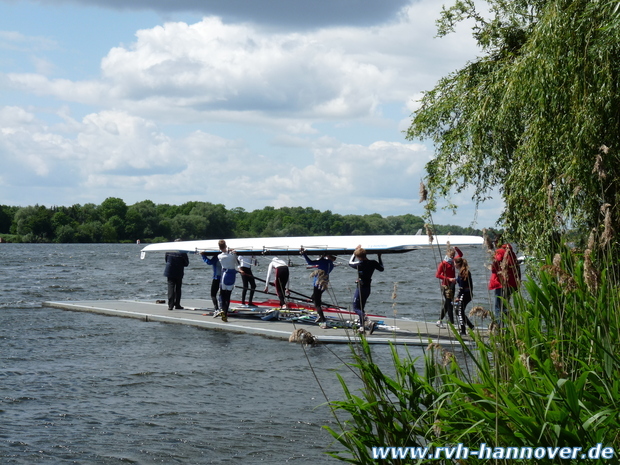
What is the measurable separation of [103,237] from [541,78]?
122614 mm

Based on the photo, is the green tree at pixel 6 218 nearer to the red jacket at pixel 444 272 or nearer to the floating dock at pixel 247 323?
the floating dock at pixel 247 323

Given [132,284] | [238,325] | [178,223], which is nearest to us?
[238,325]

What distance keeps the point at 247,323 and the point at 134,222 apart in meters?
110

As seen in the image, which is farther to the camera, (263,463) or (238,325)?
(238,325)

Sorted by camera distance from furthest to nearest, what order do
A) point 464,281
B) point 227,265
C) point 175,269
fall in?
point 175,269 → point 227,265 → point 464,281

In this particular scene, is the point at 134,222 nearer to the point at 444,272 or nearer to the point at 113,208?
the point at 113,208

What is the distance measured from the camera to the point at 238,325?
54.9ft

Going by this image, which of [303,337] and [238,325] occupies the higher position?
[303,337]

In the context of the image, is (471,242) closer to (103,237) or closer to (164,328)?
(164,328)

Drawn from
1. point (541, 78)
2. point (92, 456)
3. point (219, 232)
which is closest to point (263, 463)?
point (92, 456)

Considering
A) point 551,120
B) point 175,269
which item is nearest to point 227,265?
point 175,269

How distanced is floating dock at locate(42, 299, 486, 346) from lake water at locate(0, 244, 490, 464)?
261 millimetres


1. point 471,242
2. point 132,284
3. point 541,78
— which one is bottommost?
point 132,284

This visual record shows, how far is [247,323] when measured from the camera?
56.1 feet
